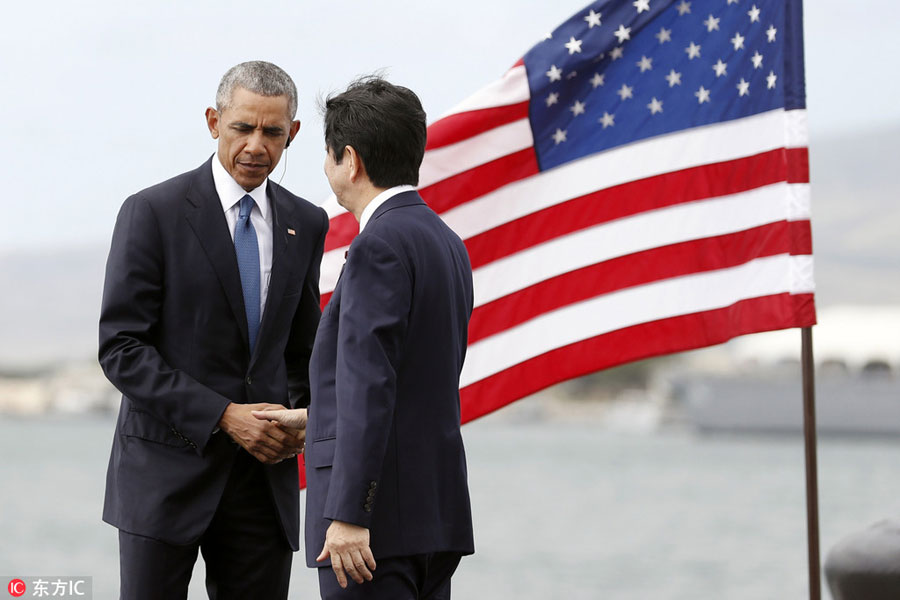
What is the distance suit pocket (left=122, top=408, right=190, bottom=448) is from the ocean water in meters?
4.55

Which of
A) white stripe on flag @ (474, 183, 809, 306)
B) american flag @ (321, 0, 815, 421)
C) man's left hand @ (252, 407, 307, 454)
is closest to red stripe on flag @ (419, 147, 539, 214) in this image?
american flag @ (321, 0, 815, 421)

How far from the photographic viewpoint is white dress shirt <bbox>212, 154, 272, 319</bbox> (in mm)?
3105

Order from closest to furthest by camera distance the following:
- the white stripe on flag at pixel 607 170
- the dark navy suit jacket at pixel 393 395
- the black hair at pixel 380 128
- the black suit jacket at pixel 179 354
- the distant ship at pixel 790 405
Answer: the dark navy suit jacket at pixel 393 395 < the black hair at pixel 380 128 < the black suit jacket at pixel 179 354 < the white stripe on flag at pixel 607 170 < the distant ship at pixel 790 405

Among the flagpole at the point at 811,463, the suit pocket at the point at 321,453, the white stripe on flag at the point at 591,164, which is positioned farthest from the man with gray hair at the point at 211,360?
the flagpole at the point at 811,463

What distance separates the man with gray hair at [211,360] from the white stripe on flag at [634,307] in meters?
1.40

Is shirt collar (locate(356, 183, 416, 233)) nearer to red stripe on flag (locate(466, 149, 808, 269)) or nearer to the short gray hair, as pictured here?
the short gray hair

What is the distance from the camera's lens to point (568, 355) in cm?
440

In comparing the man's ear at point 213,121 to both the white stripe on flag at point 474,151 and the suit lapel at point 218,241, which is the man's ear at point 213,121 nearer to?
the suit lapel at point 218,241

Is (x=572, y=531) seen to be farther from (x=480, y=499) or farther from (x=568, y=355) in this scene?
(x=568, y=355)

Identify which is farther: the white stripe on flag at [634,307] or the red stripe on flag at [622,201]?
the red stripe on flag at [622,201]

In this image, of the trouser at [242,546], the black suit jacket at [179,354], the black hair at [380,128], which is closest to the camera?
the black hair at [380,128]

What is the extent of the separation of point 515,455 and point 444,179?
7259 centimetres

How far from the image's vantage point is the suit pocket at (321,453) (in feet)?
8.64

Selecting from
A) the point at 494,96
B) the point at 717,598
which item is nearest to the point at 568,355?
the point at 494,96
